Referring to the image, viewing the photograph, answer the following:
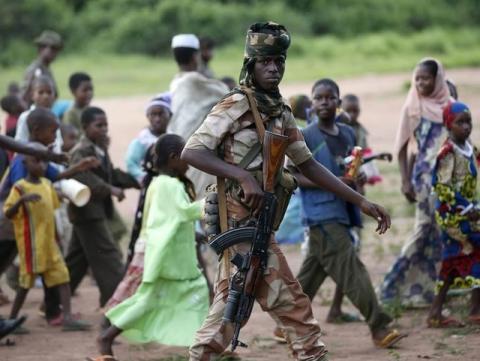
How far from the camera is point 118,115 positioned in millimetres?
24625

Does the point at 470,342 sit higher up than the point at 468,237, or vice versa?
the point at 468,237

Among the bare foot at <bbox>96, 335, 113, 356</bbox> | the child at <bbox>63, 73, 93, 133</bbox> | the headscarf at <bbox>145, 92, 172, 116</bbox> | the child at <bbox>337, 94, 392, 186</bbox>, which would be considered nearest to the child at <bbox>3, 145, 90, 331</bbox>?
the bare foot at <bbox>96, 335, 113, 356</bbox>

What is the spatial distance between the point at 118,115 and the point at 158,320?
17.7m

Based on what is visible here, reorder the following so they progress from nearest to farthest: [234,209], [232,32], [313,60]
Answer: [234,209] < [313,60] < [232,32]

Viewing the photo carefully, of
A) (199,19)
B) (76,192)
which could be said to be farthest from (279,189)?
(199,19)

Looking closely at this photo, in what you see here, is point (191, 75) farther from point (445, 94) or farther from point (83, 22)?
point (83, 22)

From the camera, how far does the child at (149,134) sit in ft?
30.3

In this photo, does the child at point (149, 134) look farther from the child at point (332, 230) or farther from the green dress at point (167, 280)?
the green dress at point (167, 280)

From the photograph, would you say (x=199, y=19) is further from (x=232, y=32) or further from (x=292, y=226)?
(x=292, y=226)

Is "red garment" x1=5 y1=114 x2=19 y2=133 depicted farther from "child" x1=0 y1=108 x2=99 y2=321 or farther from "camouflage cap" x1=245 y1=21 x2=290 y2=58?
"camouflage cap" x1=245 y1=21 x2=290 y2=58

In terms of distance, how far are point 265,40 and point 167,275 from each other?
2.09 meters

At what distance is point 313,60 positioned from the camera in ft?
111

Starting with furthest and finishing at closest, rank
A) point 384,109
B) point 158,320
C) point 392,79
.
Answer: point 392,79 → point 384,109 → point 158,320

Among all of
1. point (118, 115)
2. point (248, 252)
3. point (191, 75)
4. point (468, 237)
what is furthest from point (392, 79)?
point (248, 252)
